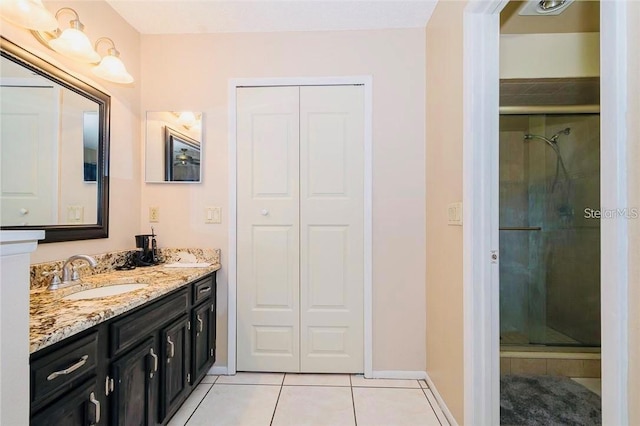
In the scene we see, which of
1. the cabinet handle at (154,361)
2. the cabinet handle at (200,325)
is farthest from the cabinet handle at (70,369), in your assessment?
the cabinet handle at (200,325)

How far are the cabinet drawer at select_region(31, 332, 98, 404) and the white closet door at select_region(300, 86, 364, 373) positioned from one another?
51.6 inches

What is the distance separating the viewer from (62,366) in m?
0.90

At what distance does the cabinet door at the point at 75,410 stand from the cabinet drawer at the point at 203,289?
0.76 meters

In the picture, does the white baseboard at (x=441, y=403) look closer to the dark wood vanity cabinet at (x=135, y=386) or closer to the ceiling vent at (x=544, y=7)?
the dark wood vanity cabinet at (x=135, y=386)

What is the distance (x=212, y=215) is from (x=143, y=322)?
0.98m

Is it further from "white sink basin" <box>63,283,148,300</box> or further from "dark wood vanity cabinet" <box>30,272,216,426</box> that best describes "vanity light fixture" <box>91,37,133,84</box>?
"dark wood vanity cabinet" <box>30,272,216,426</box>

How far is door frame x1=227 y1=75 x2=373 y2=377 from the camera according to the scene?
2.10m

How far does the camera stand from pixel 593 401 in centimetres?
177

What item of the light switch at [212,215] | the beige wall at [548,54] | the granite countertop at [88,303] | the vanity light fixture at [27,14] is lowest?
the granite countertop at [88,303]

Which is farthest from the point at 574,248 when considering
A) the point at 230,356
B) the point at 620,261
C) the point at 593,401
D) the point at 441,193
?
the point at 230,356

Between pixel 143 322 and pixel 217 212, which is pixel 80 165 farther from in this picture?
pixel 143 322

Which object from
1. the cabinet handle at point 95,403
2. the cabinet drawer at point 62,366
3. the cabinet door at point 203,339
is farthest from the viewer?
the cabinet door at point 203,339

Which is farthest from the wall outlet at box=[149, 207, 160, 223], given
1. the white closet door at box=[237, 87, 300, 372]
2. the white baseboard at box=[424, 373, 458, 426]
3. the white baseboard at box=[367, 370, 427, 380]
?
the white baseboard at box=[424, 373, 458, 426]

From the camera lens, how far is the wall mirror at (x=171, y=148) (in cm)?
215
